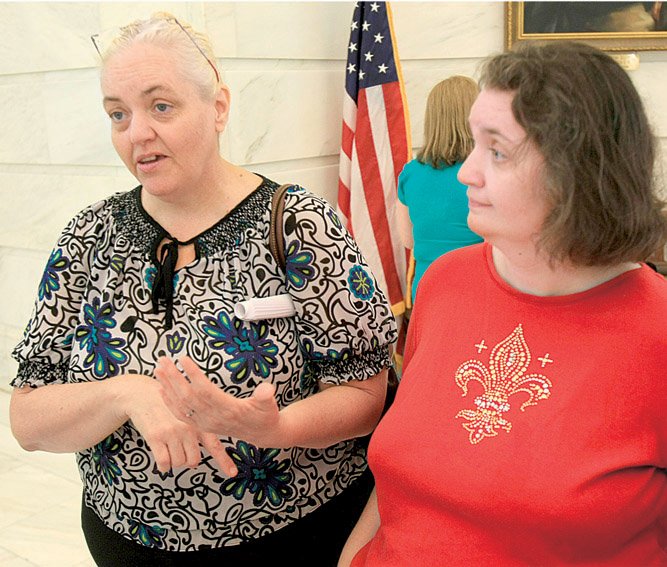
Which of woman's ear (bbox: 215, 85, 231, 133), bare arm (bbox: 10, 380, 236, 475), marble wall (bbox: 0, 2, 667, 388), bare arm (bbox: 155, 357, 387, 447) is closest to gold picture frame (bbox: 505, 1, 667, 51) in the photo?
marble wall (bbox: 0, 2, 667, 388)

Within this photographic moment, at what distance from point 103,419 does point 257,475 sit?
32 centimetres

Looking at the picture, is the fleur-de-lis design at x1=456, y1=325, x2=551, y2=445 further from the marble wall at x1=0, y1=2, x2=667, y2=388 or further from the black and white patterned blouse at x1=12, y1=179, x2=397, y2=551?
the marble wall at x1=0, y1=2, x2=667, y2=388

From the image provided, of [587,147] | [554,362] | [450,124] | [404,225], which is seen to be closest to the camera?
[587,147]

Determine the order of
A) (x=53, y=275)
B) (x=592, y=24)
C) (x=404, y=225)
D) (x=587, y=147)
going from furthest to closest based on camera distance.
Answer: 1. (x=592, y=24)
2. (x=404, y=225)
3. (x=53, y=275)
4. (x=587, y=147)

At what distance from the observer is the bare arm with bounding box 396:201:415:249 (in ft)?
14.6

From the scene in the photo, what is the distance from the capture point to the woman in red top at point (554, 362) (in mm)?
1228

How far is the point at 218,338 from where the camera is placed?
1539 millimetres

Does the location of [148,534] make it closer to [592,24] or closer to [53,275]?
[53,275]

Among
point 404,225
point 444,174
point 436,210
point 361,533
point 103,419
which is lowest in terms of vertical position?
point 404,225

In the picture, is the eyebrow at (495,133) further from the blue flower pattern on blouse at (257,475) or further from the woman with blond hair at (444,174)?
the woman with blond hair at (444,174)

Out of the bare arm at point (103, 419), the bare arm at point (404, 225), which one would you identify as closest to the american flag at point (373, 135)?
the bare arm at point (404, 225)

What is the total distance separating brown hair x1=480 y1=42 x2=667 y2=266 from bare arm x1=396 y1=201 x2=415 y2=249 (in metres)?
3.18

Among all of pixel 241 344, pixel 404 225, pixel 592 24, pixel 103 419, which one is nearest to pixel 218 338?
pixel 241 344

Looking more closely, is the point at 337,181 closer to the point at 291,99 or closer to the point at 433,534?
the point at 291,99
